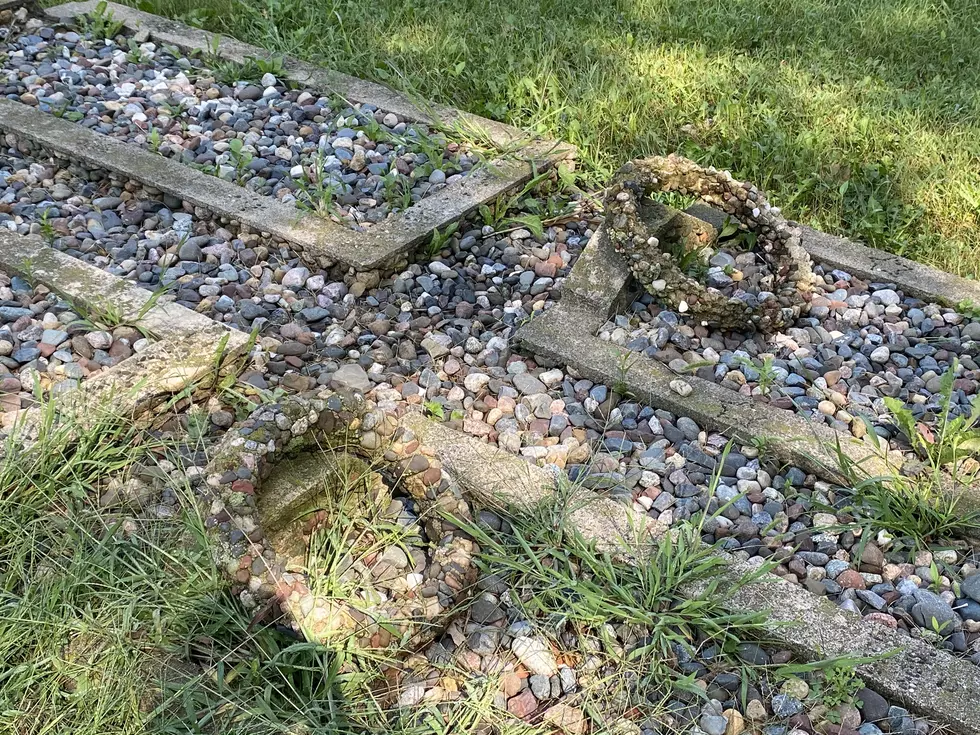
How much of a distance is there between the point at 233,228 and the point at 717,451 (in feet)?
6.62

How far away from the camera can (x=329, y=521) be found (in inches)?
98.9

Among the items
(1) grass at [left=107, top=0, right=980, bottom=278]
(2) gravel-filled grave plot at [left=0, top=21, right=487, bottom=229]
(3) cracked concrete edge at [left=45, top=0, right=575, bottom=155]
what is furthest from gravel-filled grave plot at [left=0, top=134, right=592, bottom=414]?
(1) grass at [left=107, top=0, right=980, bottom=278]

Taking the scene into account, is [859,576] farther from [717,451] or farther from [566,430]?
[566,430]

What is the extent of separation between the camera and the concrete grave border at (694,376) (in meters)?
2.74

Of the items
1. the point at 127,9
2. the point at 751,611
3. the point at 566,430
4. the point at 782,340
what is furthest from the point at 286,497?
the point at 127,9

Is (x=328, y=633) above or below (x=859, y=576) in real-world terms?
below

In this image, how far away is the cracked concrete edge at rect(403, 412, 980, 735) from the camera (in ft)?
6.93

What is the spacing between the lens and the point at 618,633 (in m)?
2.30

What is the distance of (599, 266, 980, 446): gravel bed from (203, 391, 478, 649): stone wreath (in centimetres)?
97

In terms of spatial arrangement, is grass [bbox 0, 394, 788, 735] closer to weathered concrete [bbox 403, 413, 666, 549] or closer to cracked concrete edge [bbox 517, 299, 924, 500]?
weathered concrete [bbox 403, 413, 666, 549]

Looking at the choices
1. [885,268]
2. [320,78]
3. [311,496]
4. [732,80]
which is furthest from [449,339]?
[732,80]

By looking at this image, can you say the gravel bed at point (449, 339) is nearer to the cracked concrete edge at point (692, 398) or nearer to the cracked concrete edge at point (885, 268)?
the cracked concrete edge at point (692, 398)

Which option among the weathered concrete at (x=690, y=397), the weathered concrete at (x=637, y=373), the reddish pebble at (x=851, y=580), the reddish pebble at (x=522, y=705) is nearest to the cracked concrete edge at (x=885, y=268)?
the weathered concrete at (x=637, y=373)

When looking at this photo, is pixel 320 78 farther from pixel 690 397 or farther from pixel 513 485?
pixel 513 485
